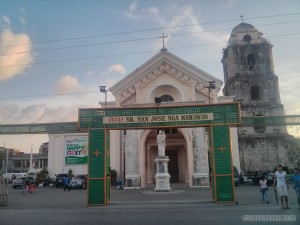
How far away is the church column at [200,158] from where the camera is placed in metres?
26.7

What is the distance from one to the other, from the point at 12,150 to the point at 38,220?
87.2 metres

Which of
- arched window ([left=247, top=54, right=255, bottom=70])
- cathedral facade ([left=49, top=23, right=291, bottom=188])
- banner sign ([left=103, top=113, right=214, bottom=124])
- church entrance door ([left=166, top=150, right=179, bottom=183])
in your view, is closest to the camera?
banner sign ([left=103, top=113, right=214, bottom=124])

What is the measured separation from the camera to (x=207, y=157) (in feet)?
89.5

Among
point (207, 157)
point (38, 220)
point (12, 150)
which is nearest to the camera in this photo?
point (38, 220)

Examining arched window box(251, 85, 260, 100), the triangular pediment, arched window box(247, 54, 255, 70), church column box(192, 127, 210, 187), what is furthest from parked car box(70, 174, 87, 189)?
arched window box(247, 54, 255, 70)

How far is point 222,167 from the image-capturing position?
1518 centimetres

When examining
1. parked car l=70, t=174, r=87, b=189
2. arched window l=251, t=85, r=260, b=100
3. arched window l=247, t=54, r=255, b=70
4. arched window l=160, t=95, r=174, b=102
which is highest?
arched window l=247, t=54, r=255, b=70

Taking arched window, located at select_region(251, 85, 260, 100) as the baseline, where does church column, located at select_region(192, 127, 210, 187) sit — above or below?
below

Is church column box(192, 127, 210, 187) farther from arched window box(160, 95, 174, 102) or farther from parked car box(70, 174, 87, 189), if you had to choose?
parked car box(70, 174, 87, 189)

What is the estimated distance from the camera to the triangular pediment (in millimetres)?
30109

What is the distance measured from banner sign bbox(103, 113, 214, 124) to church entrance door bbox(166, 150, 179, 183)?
16504 mm

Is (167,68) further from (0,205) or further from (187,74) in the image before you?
(0,205)

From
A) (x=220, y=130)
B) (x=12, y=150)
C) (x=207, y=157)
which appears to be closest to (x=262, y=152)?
(x=207, y=157)

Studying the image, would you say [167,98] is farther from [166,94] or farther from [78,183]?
[78,183]
